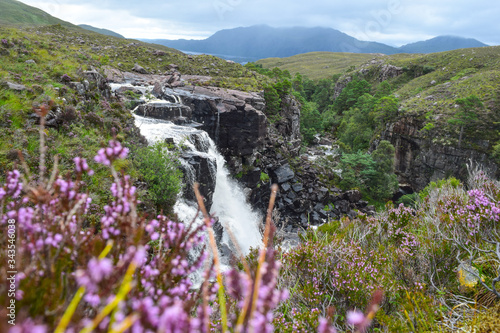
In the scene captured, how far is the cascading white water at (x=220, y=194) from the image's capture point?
17266mm

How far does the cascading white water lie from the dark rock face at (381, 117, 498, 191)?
2783 centimetres

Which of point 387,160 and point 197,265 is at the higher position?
point 197,265

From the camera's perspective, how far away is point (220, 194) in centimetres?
2253

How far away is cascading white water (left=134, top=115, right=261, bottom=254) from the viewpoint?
1727 centimetres

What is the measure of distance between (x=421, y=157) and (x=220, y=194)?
32.1 meters

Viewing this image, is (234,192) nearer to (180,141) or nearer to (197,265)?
(180,141)

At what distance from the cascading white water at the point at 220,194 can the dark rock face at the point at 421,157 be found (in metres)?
27.8

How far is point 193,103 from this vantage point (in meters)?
24.9

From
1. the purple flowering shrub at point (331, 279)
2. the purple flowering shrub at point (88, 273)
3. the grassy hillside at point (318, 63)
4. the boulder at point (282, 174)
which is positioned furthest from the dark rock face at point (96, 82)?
the grassy hillside at point (318, 63)

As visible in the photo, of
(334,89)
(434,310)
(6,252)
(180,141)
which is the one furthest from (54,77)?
(334,89)

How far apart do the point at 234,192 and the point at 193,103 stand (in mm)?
9139

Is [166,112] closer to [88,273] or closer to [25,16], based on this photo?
[88,273]

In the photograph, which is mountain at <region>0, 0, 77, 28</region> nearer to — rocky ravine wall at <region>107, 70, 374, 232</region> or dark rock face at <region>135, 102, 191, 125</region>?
rocky ravine wall at <region>107, 70, 374, 232</region>

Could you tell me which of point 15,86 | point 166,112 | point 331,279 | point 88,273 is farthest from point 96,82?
point 88,273
